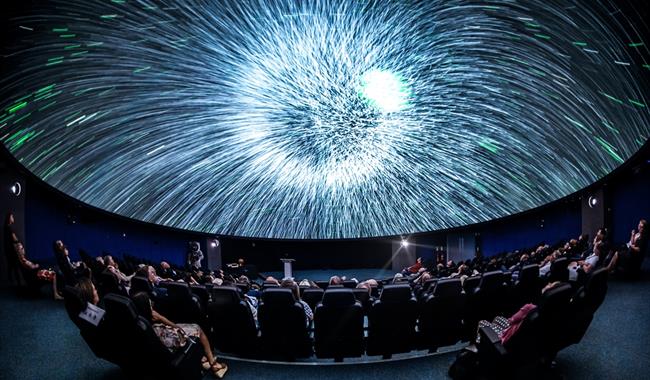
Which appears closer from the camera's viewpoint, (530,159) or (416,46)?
(416,46)

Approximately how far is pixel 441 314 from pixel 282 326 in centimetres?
226

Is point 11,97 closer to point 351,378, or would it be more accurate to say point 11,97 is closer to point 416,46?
point 351,378

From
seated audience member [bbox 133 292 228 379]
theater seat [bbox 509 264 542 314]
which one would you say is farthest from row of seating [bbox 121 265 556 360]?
theater seat [bbox 509 264 542 314]

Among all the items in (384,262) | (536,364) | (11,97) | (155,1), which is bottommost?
(384,262)

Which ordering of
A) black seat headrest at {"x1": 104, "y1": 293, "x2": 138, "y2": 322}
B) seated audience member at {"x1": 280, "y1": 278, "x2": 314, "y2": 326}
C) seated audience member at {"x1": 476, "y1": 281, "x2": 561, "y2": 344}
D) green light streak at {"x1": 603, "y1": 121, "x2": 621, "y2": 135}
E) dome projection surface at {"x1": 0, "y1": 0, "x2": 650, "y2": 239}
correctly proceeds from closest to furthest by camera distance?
1. black seat headrest at {"x1": 104, "y1": 293, "x2": 138, "y2": 322}
2. seated audience member at {"x1": 476, "y1": 281, "x2": 561, "y2": 344}
3. seated audience member at {"x1": 280, "y1": 278, "x2": 314, "y2": 326}
4. dome projection surface at {"x1": 0, "y1": 0, "x2": 650, "y2": 239}
5. green light streak at {"x1": 603, "y1": 121, "x2": 621, "y2": 135}

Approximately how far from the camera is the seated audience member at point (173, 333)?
3.95 m

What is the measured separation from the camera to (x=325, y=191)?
1941 cm

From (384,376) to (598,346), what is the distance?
2928 mm

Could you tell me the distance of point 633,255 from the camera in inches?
327

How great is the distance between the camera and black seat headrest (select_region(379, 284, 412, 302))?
14.5 ft

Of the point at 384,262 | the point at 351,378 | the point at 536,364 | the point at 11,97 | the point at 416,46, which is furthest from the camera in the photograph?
the point at 384,262

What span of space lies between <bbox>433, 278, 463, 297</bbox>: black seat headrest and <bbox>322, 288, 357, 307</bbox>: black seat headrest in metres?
1.26

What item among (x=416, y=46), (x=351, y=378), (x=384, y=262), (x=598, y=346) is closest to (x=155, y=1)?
(x=416, y=46)

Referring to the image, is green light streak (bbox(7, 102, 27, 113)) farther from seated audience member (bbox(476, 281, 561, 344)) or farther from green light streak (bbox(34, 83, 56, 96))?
seated audience member (bbox(476, 281, 561, 344))
